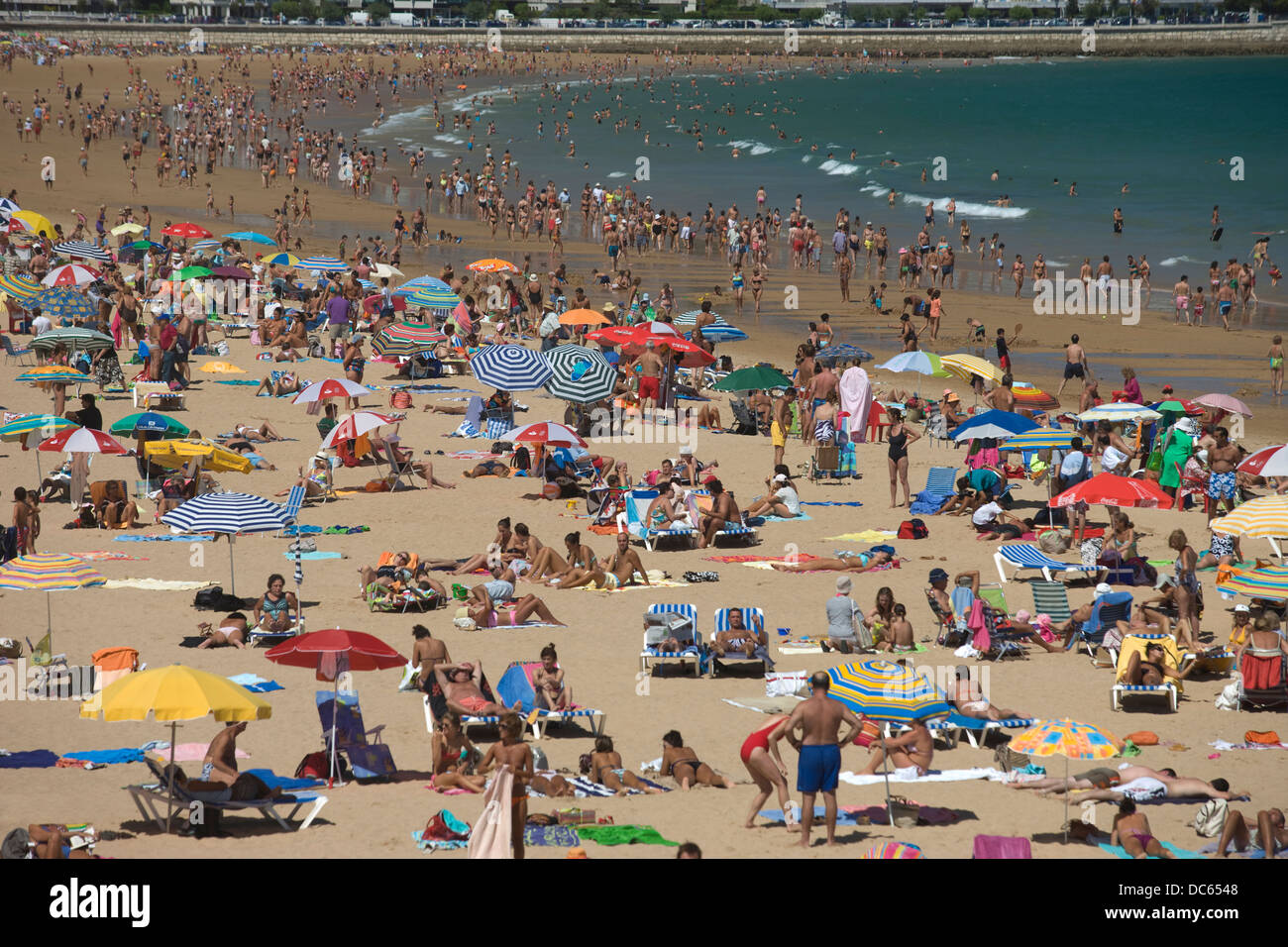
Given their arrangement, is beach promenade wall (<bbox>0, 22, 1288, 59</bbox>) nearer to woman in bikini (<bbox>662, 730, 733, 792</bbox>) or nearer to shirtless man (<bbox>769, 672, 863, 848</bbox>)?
woman in bikini (<bbox>662, 730, 733, 792</bbox>)

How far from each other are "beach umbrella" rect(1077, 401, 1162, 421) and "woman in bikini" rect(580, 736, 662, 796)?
10258 millimetres

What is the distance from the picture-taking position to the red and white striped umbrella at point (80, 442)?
1450cm

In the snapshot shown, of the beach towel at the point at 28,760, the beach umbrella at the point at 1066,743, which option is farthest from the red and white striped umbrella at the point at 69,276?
the beach umbrella at the point at 1066,743

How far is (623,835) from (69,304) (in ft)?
58.6

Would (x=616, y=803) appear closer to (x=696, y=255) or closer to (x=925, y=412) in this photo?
(x=925, y=412)

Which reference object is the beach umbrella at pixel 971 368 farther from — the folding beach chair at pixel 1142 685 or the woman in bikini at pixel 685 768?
the woman in bikini at pixel 685 768

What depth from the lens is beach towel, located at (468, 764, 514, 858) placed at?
7.20 metres

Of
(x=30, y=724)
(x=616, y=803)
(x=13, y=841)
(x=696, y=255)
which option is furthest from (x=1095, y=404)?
(x=696, y=255)

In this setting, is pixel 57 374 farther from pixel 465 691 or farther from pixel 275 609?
pixel 465 691

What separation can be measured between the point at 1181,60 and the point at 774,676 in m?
119

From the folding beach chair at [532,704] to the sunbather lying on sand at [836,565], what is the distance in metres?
4.20

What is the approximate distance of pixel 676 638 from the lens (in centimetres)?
1145

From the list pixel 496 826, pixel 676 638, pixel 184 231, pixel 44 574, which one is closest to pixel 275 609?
pixel 44 574

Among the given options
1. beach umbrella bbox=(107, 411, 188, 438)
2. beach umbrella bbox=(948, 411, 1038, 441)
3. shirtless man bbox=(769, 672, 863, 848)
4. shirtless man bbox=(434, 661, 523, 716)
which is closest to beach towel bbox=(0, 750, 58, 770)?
shirtless man bbox=(434, 661, 523, 716)
